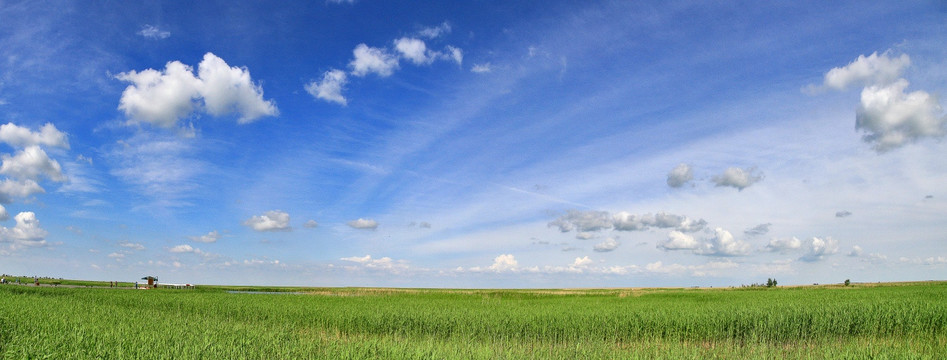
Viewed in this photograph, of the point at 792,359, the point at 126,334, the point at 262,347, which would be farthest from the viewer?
the point at 792,359

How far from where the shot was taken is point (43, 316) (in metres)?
12.9

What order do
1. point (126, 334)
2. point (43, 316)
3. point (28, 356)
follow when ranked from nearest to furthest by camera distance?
point (28, 356) → point (126, 334) → point (43, 316)

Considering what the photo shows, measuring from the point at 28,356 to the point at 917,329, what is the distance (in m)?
22.7

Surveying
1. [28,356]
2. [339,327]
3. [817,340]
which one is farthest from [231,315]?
[817,340]

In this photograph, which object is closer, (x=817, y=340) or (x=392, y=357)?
(x=392, y=357)

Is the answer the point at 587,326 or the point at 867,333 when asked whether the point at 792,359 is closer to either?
the point at 587,326

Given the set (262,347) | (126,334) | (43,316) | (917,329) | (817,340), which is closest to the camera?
(262,347)

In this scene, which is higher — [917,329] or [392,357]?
[392,357]

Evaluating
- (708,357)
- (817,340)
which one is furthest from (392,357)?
(817,340)

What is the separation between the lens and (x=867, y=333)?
15055mm

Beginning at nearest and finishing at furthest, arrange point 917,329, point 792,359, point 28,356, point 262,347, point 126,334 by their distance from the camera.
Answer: point 28,356
point 262,347
point 126,334
point 792,359
point 917,329

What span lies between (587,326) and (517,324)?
2116mm

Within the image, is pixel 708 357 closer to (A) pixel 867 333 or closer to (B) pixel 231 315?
(A) pixel 867 333

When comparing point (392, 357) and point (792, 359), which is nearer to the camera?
point (392, 357)
